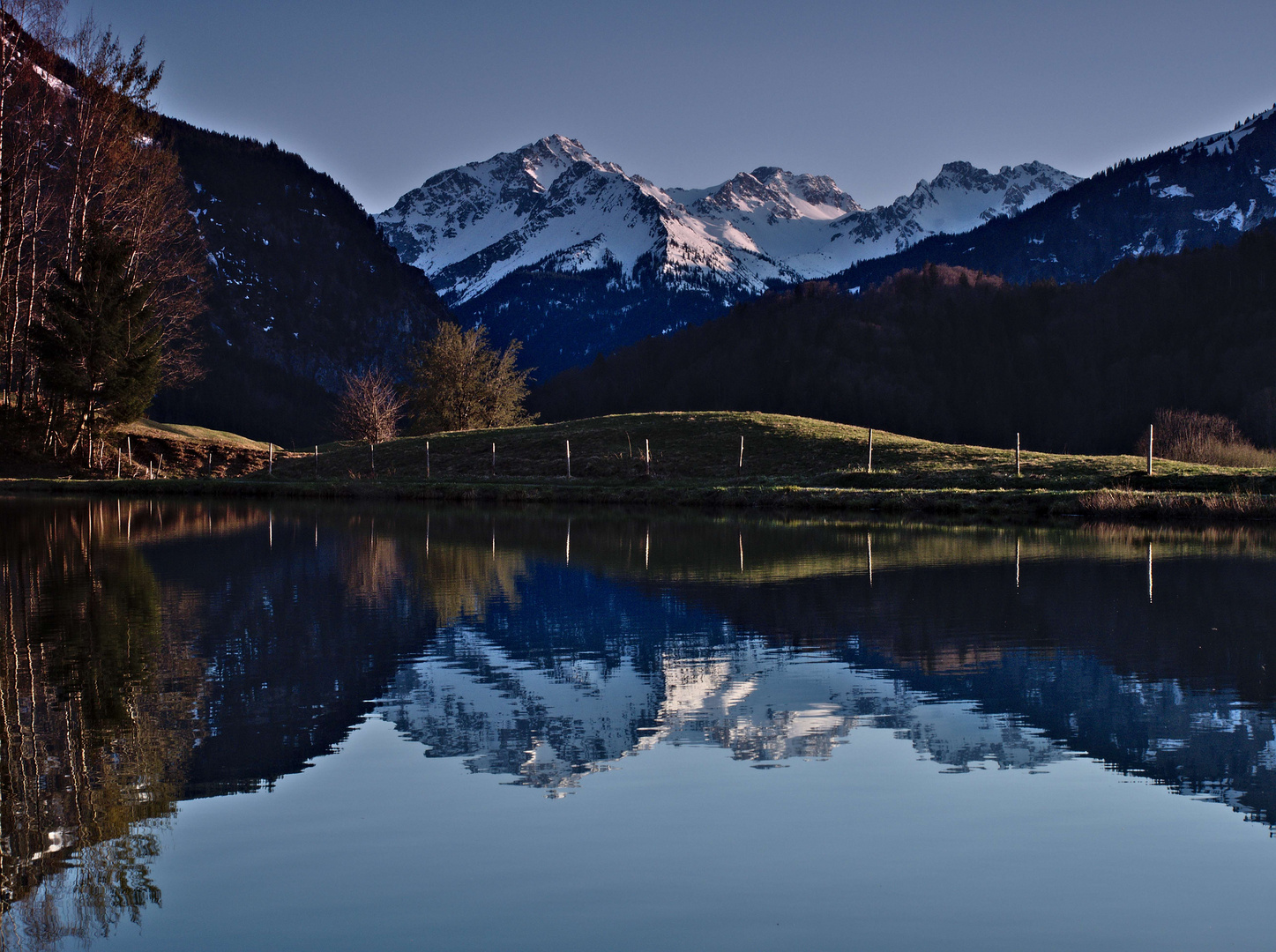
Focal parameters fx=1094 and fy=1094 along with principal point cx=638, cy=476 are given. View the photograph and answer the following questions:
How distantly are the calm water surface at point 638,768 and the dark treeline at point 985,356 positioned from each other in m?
120

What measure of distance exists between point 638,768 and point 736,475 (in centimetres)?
3936

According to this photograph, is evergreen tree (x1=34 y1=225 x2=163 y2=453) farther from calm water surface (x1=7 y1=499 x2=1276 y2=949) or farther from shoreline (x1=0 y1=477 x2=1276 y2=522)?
calm water surface (x1=7 y1=499 x2=1276 y2=949)

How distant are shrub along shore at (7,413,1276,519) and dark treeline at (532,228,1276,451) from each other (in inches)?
3246

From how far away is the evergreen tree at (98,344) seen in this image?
5138cm

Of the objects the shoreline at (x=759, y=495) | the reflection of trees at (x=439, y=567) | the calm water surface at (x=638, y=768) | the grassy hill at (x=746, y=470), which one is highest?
the grassy hill at (x=746, y=470)

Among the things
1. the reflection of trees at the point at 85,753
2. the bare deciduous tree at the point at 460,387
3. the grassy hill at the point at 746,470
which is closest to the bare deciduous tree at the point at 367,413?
the bare deciduous tree at the point at 460,387

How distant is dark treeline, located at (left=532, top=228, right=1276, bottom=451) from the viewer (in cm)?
14425

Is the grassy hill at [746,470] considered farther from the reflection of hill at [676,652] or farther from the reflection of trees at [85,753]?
the reflection of trees at [85,753]

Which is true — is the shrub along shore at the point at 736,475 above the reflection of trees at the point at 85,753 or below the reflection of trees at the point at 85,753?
above

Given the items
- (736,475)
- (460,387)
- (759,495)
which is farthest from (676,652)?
(460,387)

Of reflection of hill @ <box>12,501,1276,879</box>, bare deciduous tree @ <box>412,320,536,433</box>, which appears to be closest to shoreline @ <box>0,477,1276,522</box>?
reflection of hill @ <box>12,501,1276,879</box>

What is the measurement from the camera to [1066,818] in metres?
6.56

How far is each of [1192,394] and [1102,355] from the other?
20.6m

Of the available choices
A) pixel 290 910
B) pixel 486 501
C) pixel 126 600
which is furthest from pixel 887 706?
pixel 486 501
